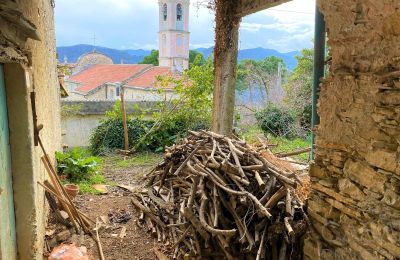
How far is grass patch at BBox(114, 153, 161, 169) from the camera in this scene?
31.8 ft

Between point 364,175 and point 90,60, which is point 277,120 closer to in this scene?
point 364,175

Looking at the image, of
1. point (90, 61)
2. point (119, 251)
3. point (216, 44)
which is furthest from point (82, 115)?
point (90, 61)

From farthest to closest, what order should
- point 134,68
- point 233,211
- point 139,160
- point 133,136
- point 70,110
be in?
point 134,68, point 70,110, point 133,136, point 139,160, point 233,211

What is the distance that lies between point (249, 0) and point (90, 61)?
111 feet

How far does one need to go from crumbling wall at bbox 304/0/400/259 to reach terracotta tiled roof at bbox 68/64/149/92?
24049mm

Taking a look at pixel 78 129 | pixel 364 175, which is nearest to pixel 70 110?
pixel 78 129

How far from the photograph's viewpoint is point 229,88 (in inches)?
314

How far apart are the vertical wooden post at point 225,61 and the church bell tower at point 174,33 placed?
2934cm

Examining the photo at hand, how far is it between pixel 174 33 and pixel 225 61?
3361cm

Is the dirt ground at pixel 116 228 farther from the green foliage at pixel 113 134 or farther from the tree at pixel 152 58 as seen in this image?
the tree at pixel 152 58

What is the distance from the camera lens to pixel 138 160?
33.7ft

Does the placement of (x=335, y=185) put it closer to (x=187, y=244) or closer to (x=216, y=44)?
(x=187, y=244)

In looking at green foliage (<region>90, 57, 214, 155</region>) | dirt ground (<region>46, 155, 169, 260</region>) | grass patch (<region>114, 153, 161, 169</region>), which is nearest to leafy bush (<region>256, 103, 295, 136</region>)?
green foliage (<region>90, 57, 214, 155</region>)

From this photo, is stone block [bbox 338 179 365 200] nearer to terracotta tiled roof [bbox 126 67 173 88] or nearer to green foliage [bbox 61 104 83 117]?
green foliage [bbox 61 104 83 117]
